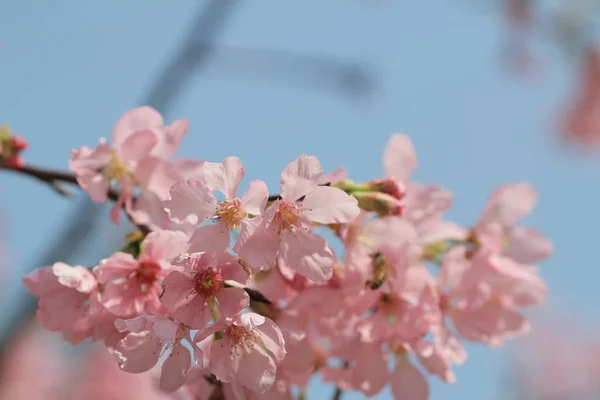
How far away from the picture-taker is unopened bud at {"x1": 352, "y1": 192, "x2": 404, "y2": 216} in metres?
1.18

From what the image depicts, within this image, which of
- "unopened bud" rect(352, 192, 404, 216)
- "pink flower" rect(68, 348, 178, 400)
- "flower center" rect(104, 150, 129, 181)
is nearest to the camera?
"unopened bud" rect(352, 192, 404, 216)

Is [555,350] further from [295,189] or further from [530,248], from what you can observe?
[295,189]

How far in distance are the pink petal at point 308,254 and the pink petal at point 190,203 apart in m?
0.13

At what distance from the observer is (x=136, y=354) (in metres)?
1.00

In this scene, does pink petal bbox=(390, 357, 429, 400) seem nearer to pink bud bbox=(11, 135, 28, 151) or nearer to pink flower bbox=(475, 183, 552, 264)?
pink flower bbox=(475, 183, 552, 264)

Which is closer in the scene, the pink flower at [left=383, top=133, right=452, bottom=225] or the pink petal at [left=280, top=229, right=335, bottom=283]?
the pink petal at [left=280, top=229, right=335, bottom=283]

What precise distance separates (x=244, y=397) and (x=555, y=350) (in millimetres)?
9518

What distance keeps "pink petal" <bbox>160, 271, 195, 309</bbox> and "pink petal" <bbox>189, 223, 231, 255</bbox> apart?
5 cm

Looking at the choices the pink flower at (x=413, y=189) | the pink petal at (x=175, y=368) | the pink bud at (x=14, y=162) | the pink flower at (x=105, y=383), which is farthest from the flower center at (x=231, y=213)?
the pink flower at (x=105, y=383)

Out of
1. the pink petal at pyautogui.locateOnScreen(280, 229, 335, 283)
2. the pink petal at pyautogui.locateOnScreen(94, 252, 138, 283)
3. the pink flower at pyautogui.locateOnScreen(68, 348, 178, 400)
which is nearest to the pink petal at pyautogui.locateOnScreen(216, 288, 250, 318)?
the pink petal at pyautogui.locateOnScreen(280, 229, 335, 283)

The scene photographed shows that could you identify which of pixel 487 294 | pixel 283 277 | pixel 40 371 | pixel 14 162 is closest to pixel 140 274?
pixel 283 277

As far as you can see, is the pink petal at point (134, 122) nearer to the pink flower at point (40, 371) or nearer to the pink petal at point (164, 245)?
the pink petal at point (164, 245)

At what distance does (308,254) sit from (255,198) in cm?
12

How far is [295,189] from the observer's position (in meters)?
1.00
